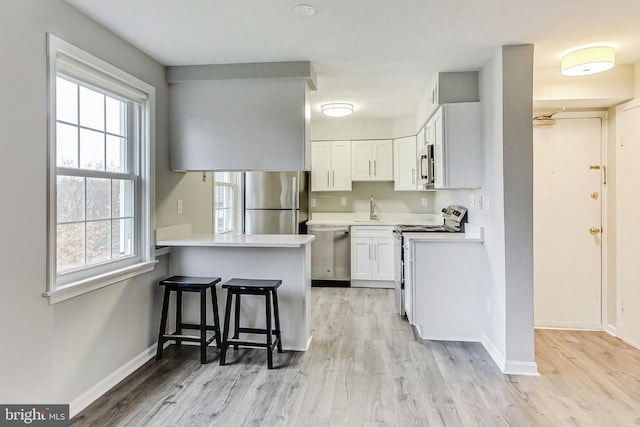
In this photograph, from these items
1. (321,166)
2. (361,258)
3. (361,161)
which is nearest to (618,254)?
(361,258)

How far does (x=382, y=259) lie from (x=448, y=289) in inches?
76.7

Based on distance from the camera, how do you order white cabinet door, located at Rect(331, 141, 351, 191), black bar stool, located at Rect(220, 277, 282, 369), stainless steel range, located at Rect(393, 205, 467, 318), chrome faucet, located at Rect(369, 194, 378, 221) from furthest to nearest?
1. chrome faucet, located at Rect(369, 194, 378, 221)
2. white cabinet door, located at Rect(331, 141, 351, 191)
3. stainless steel range, located at Rect(393, 205, 467, 318)
4. black bar stool, located at Rect(220, 277, 282, 369)

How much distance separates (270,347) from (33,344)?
1.39m

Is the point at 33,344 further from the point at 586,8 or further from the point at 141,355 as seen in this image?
the point at 586,8

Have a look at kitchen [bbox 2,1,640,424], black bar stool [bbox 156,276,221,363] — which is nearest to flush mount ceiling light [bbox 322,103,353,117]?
kitchen [bbox 2,1,640,424]

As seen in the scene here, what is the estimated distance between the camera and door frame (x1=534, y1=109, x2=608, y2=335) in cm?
338

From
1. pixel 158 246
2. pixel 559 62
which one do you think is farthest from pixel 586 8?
pixel 158 246

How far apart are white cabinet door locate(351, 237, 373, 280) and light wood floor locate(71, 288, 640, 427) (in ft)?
6.17

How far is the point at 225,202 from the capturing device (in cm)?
468

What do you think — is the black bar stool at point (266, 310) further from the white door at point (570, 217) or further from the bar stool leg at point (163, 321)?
the white door at point (570, 217)

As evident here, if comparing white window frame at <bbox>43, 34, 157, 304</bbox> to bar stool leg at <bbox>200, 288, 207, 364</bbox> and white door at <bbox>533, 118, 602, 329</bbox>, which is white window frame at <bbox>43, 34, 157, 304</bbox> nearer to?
bar stool leg at <bbox>200, 288, 207, 364</bbox>

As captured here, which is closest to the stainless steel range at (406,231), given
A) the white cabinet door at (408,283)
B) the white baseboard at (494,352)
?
the white cabinet door at (408,283)

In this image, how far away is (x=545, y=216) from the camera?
345 centimetres

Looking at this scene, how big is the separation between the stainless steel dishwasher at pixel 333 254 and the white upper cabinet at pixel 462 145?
2218 millimetres
